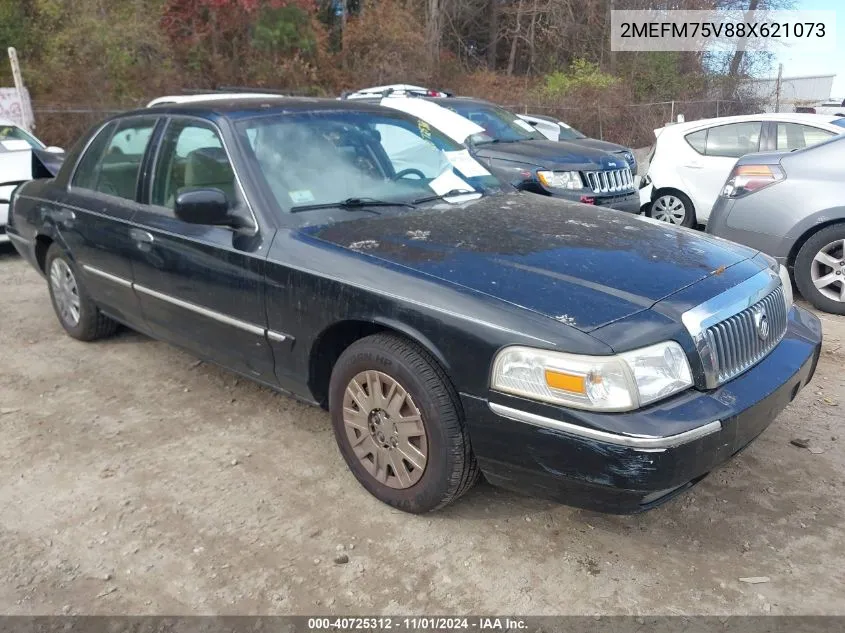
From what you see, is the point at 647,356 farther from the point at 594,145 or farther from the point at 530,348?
the point at 594,145

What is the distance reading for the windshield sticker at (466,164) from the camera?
13.5 ft

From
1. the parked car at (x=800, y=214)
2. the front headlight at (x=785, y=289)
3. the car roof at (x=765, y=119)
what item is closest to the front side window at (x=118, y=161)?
the front headlight at (x=785, y=289)

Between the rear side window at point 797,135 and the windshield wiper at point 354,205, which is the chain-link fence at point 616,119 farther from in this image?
the windshield wiper at point 354,205

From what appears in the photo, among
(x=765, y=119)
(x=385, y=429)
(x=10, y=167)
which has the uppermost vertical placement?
(x=765, y=119)

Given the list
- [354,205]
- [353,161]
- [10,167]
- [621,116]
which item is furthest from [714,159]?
Answer: [621,116]

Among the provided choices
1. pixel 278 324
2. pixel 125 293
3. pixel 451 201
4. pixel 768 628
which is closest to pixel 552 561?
pixel 768 628

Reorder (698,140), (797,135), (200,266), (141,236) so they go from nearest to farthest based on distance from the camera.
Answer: (200,266) < (141,236) < (797,135) < (698,140)

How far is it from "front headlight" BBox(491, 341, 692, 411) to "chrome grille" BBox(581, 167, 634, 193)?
212 inches

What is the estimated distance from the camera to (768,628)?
2410 millimetres

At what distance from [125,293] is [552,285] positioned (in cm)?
280

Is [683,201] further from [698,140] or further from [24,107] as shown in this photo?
[24,107]

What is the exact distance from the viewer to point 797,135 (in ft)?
27.3

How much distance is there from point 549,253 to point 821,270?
379 cm

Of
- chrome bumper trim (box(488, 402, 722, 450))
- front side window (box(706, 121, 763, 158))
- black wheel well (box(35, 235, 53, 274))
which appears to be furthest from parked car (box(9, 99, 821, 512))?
front side window (box(706, 121, 763, 158))
